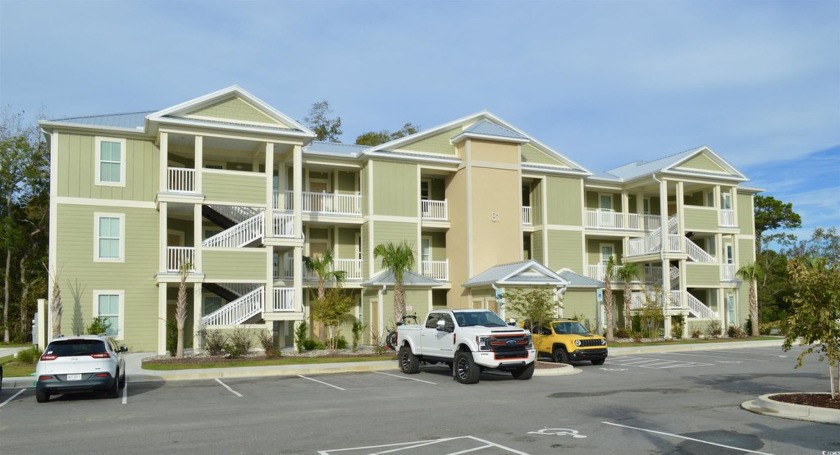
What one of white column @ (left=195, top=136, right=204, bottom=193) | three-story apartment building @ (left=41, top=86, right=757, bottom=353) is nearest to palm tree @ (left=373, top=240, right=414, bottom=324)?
three-story apartment building @ (left=41, top=86, right=757, bottom=353)

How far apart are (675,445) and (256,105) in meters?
24.0

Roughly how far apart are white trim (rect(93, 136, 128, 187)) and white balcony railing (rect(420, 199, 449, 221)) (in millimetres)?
14062

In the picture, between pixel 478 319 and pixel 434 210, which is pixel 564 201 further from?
pixel 478 319

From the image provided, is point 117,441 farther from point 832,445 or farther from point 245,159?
point 245,159

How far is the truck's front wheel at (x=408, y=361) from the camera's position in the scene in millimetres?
21797

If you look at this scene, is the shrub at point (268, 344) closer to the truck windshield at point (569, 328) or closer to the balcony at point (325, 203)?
the balcony at point (325, 203)

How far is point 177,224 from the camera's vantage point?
3222 cm

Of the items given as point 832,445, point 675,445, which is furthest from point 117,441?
point 832,445

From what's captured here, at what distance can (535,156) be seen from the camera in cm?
3847

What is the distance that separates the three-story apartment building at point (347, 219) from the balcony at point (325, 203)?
0.32 feet

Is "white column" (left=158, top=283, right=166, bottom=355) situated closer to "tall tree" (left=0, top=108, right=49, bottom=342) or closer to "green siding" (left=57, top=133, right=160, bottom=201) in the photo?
"green siding" (left=57, top=133, right=160, bottom=201)

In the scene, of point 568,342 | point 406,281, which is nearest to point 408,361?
point 568,342

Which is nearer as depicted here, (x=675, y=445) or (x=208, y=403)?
(x=675, y=445)

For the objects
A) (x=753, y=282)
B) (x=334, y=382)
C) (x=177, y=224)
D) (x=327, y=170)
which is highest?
(x=327, y=170)
